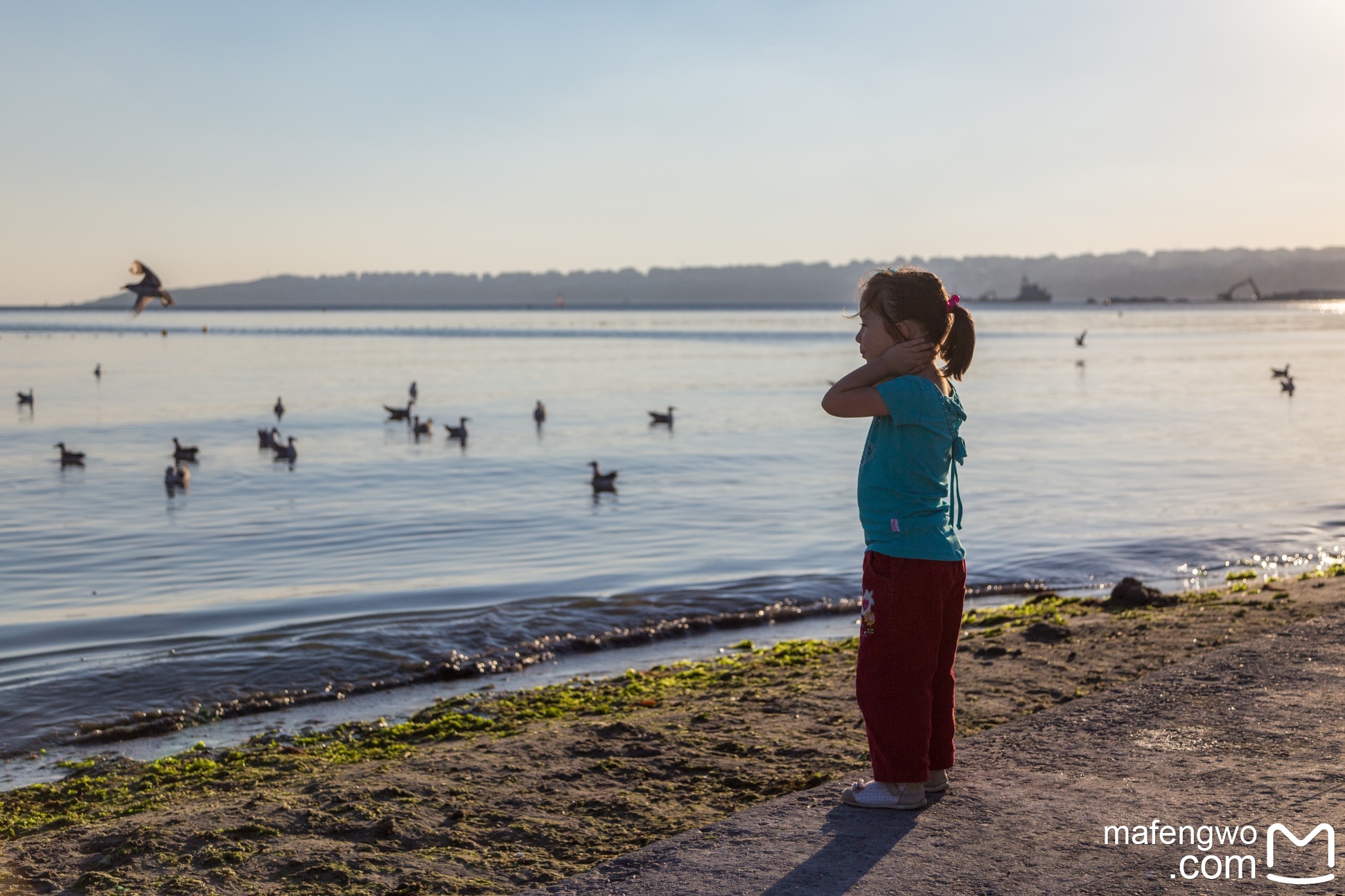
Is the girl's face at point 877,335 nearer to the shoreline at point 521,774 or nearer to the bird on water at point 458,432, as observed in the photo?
the shoreline at point 521,774

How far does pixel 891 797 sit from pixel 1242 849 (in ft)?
4.23

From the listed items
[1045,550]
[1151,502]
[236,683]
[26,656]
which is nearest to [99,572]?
[26,656]

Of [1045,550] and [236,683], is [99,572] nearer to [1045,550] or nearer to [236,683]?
[236,683]

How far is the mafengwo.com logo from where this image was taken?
373cm


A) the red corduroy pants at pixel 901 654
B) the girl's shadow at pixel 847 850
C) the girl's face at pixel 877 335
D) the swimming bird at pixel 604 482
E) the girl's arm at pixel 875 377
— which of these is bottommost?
the swimming bird at pixel 604 482

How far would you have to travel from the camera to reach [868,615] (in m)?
4.54

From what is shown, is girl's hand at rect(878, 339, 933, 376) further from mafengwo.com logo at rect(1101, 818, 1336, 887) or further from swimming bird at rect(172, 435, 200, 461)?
swimming bird at rect(172, 435, 200, 461)

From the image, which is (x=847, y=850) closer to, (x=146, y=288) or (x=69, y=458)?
(x=146, y=288)

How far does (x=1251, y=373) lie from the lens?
47.9m

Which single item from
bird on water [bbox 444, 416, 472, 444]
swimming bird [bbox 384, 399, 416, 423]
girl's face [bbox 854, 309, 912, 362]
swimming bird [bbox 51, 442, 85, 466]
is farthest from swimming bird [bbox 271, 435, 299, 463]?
girl's face [bbox 854, 309, 912, 362]

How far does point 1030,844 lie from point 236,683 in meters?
6.85

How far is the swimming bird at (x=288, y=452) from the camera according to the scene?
78.2ft

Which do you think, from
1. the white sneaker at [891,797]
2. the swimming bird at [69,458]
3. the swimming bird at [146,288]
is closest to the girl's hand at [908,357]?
the white sneaker at [891,797]

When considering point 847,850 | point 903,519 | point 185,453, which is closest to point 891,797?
point 847,850
